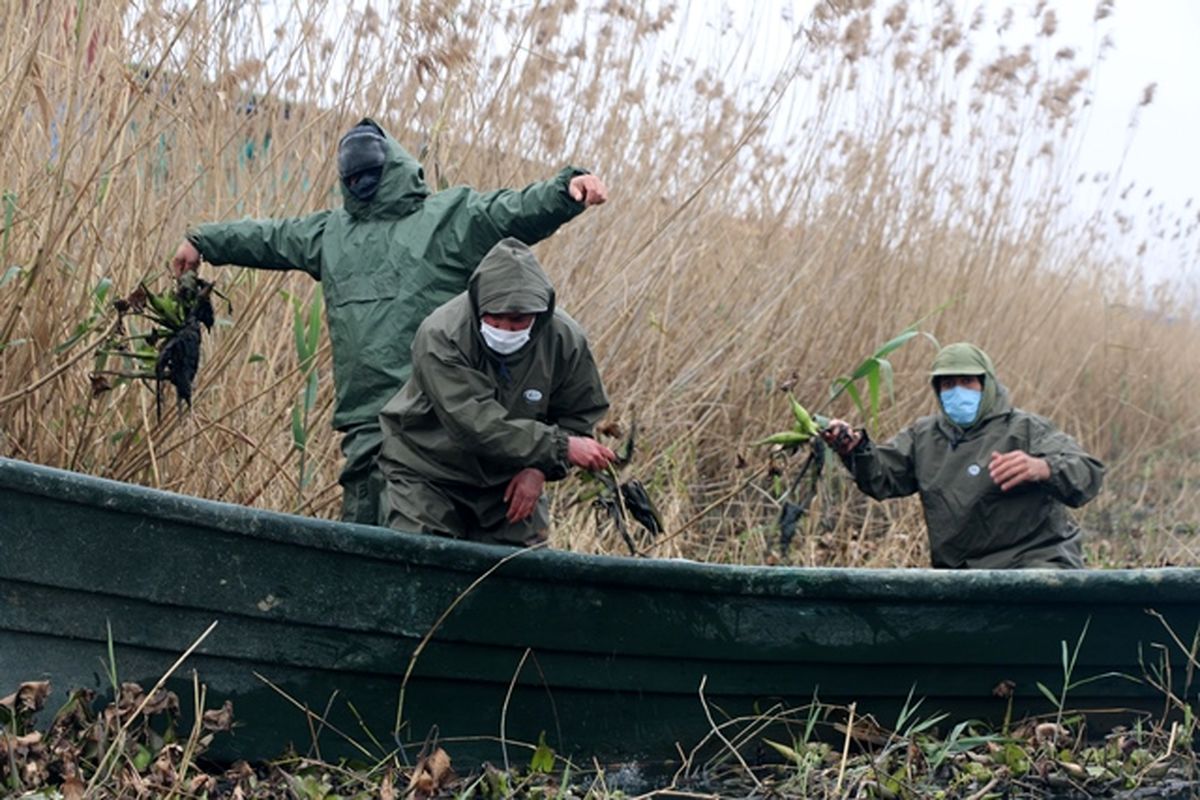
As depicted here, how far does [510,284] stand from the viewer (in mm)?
3705

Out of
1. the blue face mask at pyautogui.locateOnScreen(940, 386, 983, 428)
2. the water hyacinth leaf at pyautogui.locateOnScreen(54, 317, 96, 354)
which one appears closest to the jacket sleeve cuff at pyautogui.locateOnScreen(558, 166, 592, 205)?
the water hyacinth leaf at pyautogui.locateOnScreen(54, 317, 96, 354)

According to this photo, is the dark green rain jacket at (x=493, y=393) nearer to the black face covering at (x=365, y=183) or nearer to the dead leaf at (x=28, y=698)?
the black face covering at (x=365, y=183)

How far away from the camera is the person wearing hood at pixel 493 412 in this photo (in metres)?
3.73

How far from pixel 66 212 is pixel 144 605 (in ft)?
4.11

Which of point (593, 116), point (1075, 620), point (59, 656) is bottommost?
point (59, 656)

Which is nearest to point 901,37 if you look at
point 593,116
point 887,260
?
point 887,260

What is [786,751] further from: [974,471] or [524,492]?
[974,471]

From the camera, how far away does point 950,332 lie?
301 inches

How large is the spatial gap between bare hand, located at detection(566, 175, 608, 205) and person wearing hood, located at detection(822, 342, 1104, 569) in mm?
1298

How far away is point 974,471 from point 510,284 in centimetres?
184

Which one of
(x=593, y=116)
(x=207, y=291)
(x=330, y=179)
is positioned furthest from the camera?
(x=593, y=116)

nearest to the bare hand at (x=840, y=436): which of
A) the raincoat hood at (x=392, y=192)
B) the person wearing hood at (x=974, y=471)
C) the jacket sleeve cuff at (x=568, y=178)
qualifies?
the person wearing hood at (x=974, y=471)

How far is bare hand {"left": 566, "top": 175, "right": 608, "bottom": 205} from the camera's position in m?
3.82

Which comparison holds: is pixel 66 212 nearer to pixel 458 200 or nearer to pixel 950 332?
pixel 458 200
